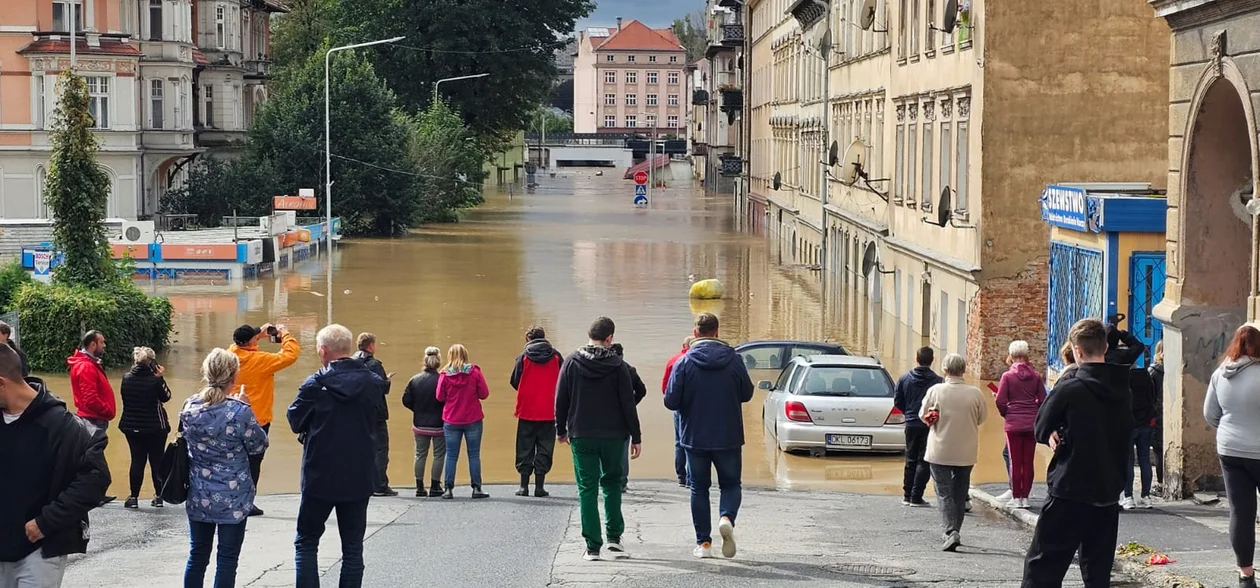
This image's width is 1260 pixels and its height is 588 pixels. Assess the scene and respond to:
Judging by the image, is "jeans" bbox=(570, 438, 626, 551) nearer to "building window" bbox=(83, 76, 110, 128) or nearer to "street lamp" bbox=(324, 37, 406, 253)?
"street lamp" bbox=(324, 37, 406, 253)

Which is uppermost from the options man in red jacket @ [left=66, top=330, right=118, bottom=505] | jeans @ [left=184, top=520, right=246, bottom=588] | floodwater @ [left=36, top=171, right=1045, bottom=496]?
man in red jacket @ [left=66, top=330, right=118, bottom=505]

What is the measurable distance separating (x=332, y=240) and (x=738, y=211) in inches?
1317

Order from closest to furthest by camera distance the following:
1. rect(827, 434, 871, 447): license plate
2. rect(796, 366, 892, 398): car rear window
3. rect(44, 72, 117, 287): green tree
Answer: rect(827, 434, 871, 447): license plate → rect(796, 366, 892, 398): car rear window → rect(44, 72, 117, 287): green tree

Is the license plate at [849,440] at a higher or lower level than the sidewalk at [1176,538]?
lower

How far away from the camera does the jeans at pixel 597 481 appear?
1036 cm

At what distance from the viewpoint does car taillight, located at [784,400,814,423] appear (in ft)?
59.9

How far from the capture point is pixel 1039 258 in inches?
1076

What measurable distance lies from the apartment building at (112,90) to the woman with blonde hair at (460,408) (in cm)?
3849

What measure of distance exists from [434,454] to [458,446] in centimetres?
37

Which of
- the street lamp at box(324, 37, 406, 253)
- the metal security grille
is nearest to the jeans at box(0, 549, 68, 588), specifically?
the metal security grille

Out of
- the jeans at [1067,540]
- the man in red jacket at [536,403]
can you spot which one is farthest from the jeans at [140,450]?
the jeans at [1067,540]

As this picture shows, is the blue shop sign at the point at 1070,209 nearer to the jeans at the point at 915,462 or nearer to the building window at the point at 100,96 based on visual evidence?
the jeans at the point at 915,462

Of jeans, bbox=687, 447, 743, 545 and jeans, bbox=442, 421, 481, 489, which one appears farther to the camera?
jeans, bbox=442, 421, 481, 489

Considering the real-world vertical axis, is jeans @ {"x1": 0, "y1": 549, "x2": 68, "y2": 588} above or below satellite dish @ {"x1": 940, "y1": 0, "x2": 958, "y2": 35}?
below
